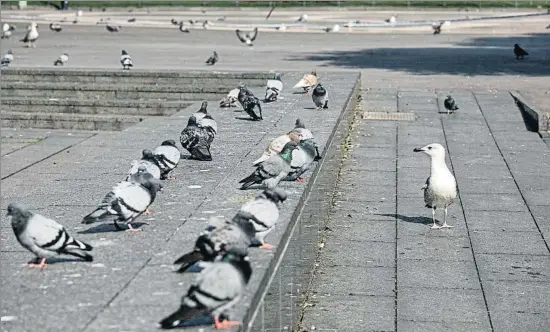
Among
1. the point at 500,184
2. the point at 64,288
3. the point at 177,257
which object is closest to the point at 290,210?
the point at 177,257

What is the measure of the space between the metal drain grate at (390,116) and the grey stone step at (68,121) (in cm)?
415

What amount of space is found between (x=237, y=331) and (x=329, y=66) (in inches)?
1015

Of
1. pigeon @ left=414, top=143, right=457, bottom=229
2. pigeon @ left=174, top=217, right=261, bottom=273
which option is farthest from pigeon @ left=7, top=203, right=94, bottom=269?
pigeon @ left=414, top=143, right=457, bottom=229

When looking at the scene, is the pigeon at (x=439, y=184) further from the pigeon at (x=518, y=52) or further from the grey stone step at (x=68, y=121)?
the pigeon at (x=518, y=52)

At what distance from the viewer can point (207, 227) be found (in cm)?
725

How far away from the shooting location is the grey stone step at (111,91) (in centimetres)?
2236

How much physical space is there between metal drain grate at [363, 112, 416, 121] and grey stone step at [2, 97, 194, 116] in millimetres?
3360

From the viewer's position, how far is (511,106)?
22828 millimetres

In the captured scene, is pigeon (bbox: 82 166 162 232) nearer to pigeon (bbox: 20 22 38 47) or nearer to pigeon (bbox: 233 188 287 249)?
pigeon (bbox: 233 188 287 249)

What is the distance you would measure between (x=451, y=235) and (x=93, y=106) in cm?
1171

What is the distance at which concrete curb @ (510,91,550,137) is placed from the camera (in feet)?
63.1

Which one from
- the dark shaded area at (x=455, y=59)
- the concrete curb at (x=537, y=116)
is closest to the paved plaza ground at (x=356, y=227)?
the concrete curb at (x=537, y=116)

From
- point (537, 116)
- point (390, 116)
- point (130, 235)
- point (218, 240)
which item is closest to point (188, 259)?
point (218, 240)

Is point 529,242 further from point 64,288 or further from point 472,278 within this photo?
point 64,288
